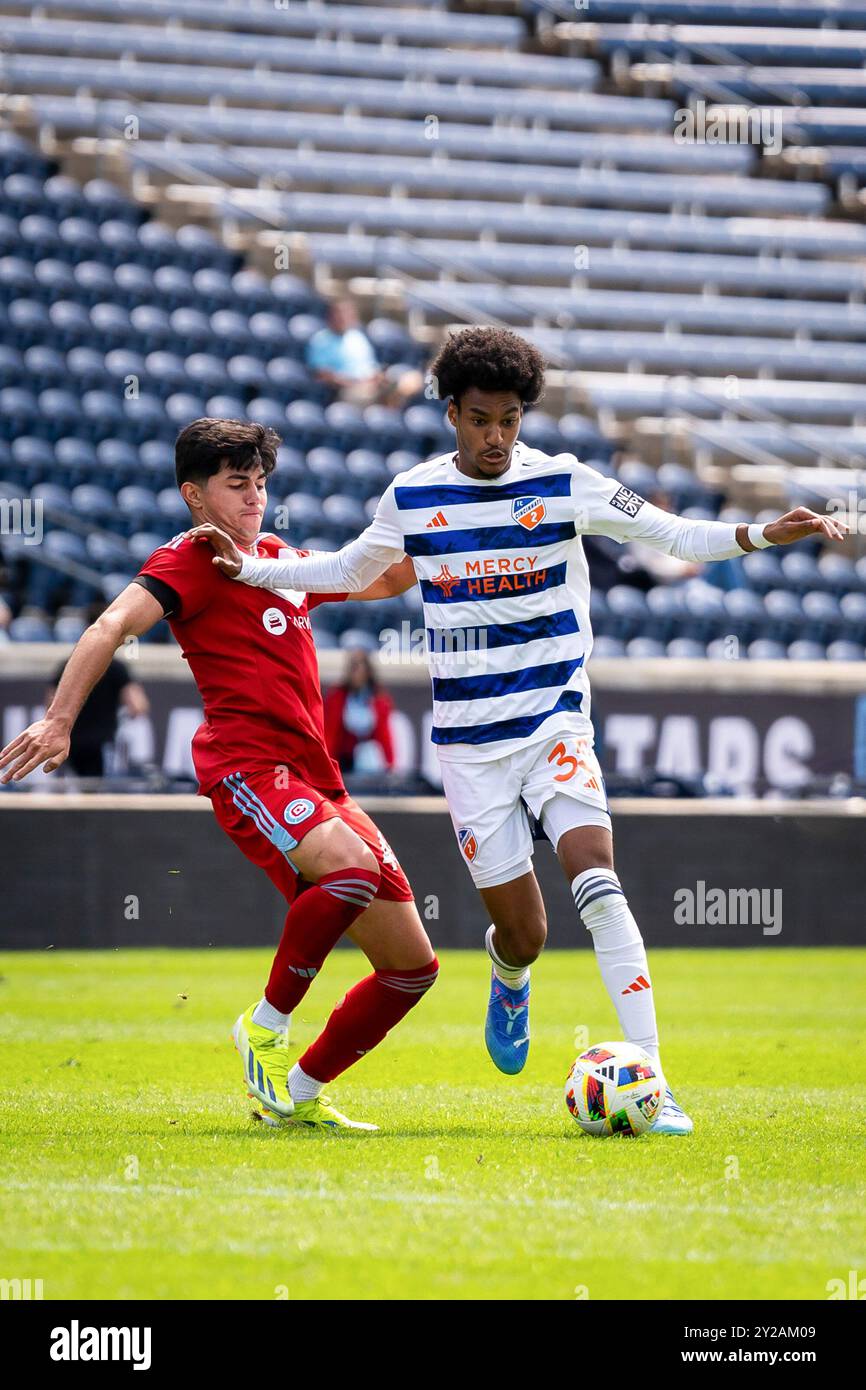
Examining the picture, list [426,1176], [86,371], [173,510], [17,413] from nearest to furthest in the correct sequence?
[426,1176]
[173,510]
[17,413]
[86,371]

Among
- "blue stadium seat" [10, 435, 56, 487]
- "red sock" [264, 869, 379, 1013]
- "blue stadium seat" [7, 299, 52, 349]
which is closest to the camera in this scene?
"red sock" [264, 869, 379, 1013]

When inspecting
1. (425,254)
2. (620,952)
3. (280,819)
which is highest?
(425,254)

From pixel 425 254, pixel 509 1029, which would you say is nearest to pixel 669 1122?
pixel 509 1029

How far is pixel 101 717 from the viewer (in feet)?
42.1

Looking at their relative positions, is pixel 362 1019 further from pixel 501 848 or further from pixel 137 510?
pixel 137 510

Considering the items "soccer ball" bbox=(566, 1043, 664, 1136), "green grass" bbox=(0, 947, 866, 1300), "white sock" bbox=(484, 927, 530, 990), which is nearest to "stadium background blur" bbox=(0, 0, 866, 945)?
"green grass" bbox=(0, 947, 866, 1300)

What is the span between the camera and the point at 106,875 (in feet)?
38.7

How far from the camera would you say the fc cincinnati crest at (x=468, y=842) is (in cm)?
555

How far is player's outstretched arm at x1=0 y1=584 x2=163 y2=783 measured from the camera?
4.94 m

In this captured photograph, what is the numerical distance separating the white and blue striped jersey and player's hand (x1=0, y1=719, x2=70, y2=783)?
80cm

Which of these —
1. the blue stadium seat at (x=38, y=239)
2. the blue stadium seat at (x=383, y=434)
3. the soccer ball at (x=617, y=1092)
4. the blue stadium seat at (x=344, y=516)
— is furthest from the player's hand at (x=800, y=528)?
the blue stadium seat at (x=38, y=239)

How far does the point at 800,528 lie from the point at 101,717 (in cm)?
834

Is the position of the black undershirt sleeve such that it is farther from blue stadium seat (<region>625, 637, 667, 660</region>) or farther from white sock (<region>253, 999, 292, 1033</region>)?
blue stadium seat (<region>625, 637, 667, 660</region>)
